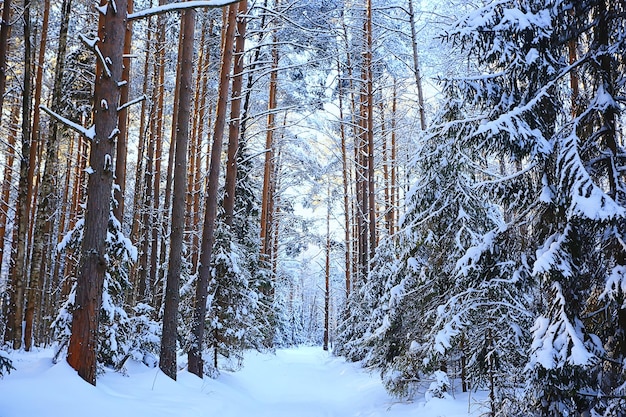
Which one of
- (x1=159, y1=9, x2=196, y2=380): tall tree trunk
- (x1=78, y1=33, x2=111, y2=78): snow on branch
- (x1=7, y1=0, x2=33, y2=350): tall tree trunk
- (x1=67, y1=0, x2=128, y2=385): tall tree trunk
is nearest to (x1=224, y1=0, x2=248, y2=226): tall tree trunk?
(x1=159, y1=9, x2=196, y2=380): tall tree trunk

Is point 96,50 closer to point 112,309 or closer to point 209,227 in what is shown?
point 112,309

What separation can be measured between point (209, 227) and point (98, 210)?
14.3ft

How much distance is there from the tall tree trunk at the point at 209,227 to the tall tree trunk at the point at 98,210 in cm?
396

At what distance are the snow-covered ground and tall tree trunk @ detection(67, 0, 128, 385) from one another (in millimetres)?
291

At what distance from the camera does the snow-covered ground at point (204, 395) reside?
4.25m

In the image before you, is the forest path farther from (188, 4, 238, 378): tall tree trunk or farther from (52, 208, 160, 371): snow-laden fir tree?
(52, 208, 160, 371): snow-laden fir tree

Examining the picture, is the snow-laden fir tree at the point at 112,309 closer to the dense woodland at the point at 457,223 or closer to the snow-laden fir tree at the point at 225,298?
the dense woodland at the point at 457,223

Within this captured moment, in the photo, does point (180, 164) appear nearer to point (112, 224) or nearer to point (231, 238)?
point (112, 224)

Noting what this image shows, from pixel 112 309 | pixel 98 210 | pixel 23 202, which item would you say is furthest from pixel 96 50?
pixel 23 202

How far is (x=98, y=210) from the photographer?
16.3ft

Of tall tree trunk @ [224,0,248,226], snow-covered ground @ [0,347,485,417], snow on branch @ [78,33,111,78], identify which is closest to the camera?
snow-covered ground @ [0,347,485,417]

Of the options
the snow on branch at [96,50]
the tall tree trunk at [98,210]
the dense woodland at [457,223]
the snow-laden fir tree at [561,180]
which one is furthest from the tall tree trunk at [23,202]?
the snow-laden fir tree at [561,180]

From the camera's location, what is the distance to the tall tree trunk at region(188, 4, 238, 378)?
8.89m

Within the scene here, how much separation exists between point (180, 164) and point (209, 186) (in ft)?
4.55
